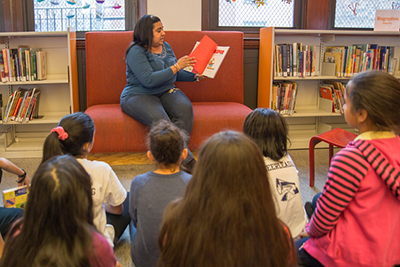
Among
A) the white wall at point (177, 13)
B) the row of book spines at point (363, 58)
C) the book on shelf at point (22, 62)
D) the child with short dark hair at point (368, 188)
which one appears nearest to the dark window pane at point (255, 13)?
the white wall at point (177, 13)

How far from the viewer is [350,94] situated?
1.25 metres

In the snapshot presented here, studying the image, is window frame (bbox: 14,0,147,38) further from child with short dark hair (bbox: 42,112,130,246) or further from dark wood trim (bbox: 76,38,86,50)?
child with short dark hair (bbox: 42,112,130,246)

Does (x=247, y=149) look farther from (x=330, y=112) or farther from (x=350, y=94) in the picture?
(x=330, y=112)

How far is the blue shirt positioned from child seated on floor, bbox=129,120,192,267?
4.08ft

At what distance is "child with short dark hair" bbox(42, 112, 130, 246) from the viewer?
1.39 m

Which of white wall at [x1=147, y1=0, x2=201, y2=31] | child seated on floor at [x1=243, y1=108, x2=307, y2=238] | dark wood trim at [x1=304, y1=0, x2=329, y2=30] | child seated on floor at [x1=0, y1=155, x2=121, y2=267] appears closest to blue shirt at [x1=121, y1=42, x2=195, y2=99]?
white wall at [x1=147, y1=0, x2=201, y2=31]

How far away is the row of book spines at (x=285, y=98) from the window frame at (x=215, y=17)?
0.68 metres

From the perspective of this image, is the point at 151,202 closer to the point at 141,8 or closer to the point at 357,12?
the point at 141,8

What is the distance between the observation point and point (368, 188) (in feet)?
3.68

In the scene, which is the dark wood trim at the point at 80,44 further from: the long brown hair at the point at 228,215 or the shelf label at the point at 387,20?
the long brown hair at the point at 228,215

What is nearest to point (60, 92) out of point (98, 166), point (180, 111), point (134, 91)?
point (134, 91)

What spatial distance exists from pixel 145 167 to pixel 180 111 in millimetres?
602

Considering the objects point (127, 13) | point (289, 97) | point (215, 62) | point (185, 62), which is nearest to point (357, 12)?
point (289, 97)

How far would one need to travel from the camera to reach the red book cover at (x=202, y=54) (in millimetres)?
2717
